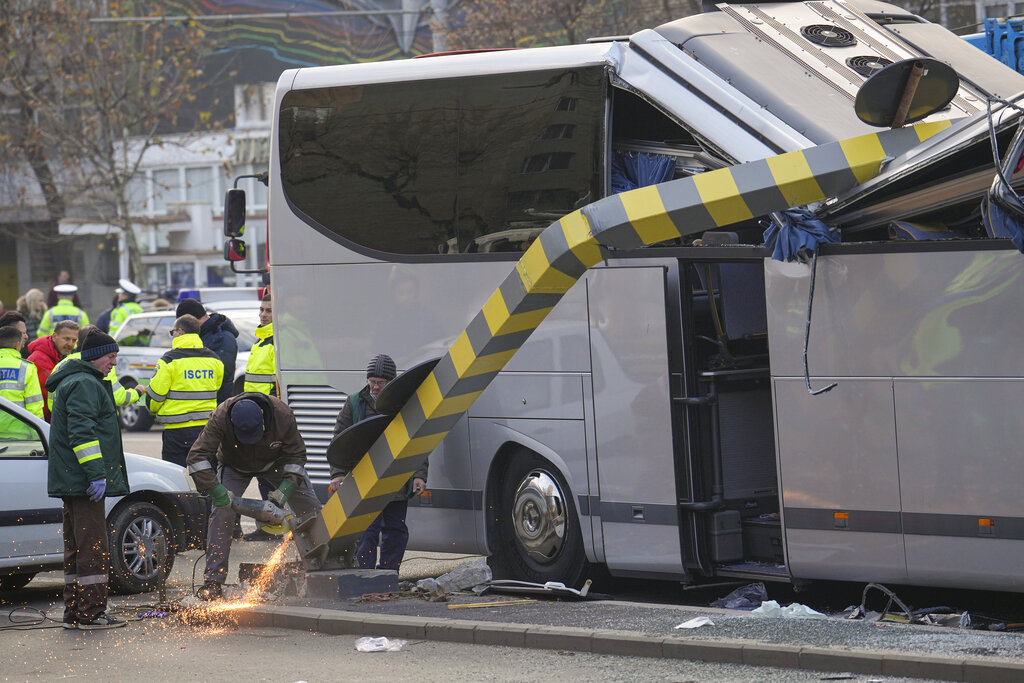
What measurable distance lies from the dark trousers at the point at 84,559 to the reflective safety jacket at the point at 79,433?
0.52 ft

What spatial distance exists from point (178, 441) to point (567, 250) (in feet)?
18.8

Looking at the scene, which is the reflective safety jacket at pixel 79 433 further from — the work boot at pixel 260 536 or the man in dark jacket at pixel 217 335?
the man in dark jacket at pixel 217 335

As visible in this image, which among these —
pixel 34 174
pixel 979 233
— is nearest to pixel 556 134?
pixel 979 233

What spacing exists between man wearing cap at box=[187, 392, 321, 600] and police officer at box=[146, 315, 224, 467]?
A: 260 centimetres

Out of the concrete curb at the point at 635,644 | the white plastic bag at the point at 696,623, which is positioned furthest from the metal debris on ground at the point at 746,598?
the concrete curb at the point at 635,644

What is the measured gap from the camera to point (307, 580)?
396 inches

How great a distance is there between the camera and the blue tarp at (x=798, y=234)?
27.1 feet

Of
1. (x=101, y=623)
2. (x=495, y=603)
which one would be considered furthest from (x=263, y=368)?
(x=495, y=603)

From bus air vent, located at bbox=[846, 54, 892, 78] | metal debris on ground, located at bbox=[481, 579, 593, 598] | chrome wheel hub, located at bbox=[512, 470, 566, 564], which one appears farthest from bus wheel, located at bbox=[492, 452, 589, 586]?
bus air vent, located at bbox=[846, 54, 892, 78]

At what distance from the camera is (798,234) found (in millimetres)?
8305

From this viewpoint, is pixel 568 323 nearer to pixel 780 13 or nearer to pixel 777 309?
pixel 777 309

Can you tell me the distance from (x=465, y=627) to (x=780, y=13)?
4684 mm

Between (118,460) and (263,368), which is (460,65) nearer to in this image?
(118,460)

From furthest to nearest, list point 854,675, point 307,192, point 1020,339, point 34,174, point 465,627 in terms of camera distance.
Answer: point 34,174 → point 307,192 → point 465,627 → point 1020,339 → point 854,675
